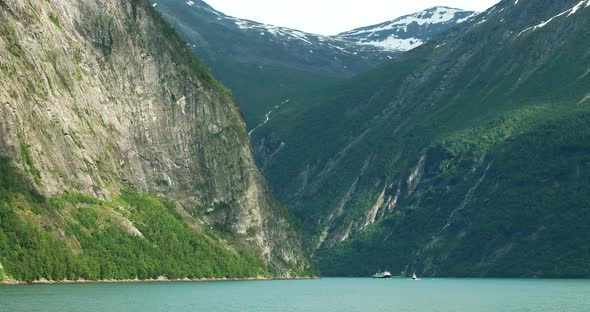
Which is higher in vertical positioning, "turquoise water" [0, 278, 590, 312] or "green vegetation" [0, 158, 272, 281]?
"green vegetation" [0, 158, 272, 281]

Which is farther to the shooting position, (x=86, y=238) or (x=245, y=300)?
(x=86, y=238)

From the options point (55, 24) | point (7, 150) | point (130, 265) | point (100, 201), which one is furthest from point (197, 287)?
point (55, 24)

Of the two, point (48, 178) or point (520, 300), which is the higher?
point (48, 178)

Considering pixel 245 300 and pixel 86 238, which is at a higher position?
pixel 86 238

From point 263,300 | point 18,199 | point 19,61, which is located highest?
point 19,61

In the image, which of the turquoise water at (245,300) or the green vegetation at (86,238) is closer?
the turquoise water at (245,300)

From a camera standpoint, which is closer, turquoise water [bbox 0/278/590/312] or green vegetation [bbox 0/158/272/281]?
turquoise water [bbox 0/278/590/312]

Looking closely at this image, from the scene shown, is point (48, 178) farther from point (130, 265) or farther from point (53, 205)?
point (130, 265)

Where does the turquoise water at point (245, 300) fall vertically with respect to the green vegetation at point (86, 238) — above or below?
below
